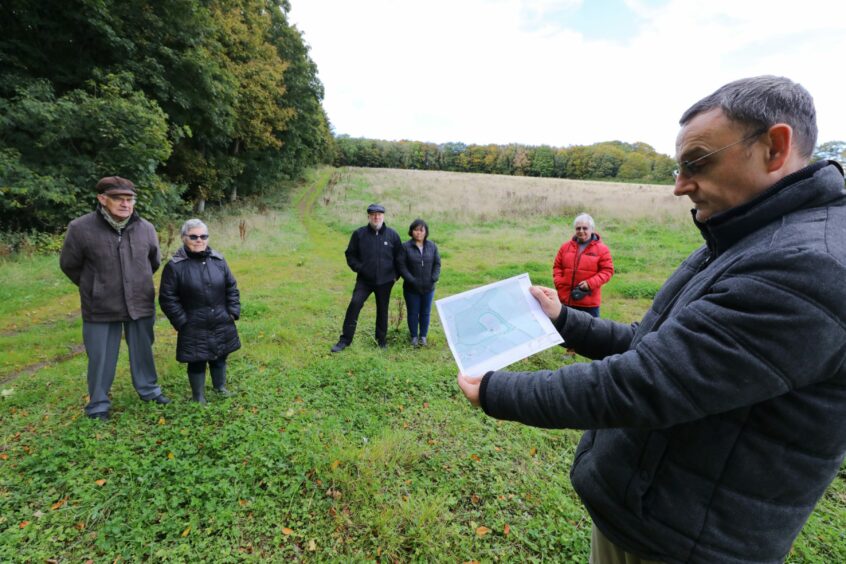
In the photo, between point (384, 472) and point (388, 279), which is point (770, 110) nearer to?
point (384, 472)

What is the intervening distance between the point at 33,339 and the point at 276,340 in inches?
146

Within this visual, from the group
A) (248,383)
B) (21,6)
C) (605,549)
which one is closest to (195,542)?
(248,383)

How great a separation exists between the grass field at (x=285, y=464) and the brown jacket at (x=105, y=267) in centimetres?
117

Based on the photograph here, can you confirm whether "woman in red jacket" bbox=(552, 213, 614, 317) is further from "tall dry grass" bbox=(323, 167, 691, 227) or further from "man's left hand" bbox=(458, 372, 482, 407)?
"tall dry grass" bbox=(323, 167, 691, 227)

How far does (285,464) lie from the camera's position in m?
3.63

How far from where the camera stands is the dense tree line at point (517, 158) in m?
62.5

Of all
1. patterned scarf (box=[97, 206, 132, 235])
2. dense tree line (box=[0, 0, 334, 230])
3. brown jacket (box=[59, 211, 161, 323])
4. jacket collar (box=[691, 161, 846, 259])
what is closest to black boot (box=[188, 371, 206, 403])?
brown jacket (box=[59, 211, 161, 323])

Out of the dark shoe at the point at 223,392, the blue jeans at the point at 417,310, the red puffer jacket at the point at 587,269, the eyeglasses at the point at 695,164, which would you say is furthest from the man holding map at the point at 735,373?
the blue jeans at the point at 417,310

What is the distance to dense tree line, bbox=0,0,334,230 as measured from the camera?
10.5 m

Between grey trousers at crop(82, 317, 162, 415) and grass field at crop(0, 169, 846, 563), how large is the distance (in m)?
0.22

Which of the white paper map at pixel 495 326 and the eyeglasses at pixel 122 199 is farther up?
the eyeglasses at pixel 122 199

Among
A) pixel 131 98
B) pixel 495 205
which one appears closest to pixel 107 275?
pixel 131 98

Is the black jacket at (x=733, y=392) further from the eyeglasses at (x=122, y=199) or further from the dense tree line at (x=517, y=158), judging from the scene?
the dense tree line at (x=517, y=158)

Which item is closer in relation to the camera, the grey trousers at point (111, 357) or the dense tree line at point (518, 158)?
the grey trousers at point (111, 357)
